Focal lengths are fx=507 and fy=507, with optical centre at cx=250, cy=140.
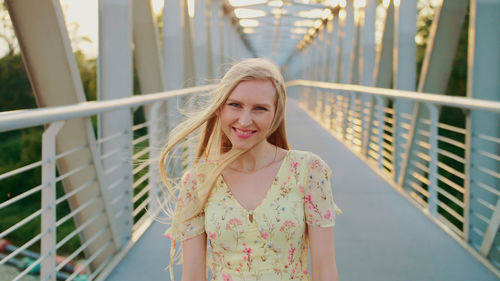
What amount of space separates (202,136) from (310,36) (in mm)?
26547

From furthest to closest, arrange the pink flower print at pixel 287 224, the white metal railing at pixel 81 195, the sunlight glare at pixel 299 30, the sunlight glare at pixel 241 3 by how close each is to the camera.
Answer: the sunlight glare at pixel 299 30 < the sunlight glare at pixel 241 3 < the white metal railing at pixel 81 195 < the pink flower print at pixel 287 224

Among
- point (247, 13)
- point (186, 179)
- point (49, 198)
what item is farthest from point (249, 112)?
point (247, 13)

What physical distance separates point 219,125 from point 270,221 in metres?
0.40

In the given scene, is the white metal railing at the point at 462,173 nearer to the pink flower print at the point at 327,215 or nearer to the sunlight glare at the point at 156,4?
the pink flower print at the point at 327,215

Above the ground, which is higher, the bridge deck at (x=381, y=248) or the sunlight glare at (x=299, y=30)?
the sunlight glare at (x=299, y=30)

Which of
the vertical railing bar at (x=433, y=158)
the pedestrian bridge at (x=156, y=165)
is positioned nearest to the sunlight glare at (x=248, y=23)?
the pedestrian bridge at (x=156, y=165)

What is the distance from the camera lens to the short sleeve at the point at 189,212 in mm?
1528

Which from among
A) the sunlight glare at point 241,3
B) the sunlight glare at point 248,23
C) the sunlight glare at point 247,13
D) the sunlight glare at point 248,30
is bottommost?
the sunlight glare at point 248,30

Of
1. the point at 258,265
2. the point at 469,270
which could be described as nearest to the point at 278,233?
the point at 258,265

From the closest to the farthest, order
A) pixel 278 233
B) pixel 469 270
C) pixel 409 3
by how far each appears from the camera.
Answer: pixel 278 233 < pixel 469 270 < pixel 409 3

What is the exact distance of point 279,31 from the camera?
25969 mm

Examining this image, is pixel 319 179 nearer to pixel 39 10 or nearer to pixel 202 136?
pixel 202 136

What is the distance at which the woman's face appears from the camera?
4.76ft

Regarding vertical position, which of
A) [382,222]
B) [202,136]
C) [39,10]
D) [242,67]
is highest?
[39,10]
